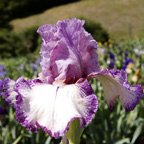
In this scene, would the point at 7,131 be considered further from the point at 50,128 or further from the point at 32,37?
the point at 32,37

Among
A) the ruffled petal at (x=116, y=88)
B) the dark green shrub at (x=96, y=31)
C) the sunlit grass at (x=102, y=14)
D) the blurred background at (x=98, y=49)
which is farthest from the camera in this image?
the sunlit grass at (x=102, y=14)

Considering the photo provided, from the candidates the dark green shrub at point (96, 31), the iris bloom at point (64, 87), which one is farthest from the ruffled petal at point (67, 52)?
the dark green shrub at point (96, 31)

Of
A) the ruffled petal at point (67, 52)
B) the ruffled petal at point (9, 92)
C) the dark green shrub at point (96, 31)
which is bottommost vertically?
the dark green shrub at point (96, 31)

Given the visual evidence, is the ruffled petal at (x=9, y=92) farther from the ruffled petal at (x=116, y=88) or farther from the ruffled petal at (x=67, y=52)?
the ruffled petal at (x=116, y=88)

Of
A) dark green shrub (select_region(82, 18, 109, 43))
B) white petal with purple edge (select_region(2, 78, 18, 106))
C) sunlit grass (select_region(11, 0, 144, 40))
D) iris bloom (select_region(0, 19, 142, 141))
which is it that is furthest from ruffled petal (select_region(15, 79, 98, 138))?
sunlit grass (select_region(11, 0, 144, 40))

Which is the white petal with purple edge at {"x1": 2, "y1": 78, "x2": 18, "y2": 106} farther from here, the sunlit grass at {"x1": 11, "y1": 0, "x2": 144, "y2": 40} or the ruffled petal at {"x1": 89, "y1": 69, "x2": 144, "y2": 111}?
the sunlit grass at {"x1": 11, "y1": 0, "x2": 144, "y2": 40}

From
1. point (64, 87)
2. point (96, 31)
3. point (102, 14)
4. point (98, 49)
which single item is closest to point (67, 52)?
point (64, 87)

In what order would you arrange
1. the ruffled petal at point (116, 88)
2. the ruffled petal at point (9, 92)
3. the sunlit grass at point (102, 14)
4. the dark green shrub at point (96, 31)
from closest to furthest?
the ruffled petal at point (116, 88) → the ruffled petal at point (9, 92) → the dark green shrub at point (96, 31) → the sunlit grass at point (102, 14)

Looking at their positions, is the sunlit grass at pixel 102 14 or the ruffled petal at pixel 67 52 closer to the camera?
the ruffled petal at pixel 67 52

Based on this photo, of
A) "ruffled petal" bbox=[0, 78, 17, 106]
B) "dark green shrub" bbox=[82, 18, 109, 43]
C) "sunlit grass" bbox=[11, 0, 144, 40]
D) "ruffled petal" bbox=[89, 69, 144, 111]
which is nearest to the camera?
"ruffled petal" bbox=[89, 69, 144, 111]
